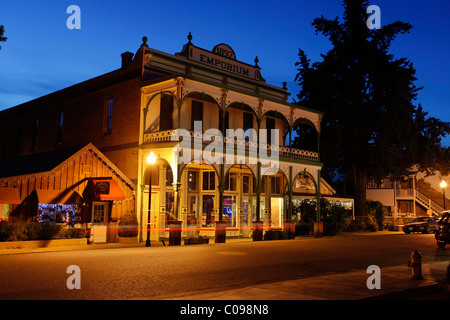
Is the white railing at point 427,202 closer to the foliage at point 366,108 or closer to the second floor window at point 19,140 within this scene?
the foliage at point 366,108

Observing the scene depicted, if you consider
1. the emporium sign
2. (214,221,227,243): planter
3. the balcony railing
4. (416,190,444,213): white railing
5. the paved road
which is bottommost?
the paved road

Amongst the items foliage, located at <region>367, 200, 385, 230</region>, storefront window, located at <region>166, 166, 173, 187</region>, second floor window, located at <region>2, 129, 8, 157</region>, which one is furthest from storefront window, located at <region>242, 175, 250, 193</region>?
second floor window, located at <region>2, 129, 8, 157</region>

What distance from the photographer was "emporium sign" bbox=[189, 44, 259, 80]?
27.9m

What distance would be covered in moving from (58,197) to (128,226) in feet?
11.5

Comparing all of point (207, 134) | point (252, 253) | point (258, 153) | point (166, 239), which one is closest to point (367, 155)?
point (258, 153)

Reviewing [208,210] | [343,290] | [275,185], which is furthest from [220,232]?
[343,290]

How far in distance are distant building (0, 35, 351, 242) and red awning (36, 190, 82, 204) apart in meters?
0.05

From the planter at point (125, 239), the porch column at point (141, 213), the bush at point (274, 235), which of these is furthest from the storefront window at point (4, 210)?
the bush at point (274, 235)

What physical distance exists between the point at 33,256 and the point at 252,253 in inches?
298

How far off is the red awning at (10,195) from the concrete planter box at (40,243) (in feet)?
11.7

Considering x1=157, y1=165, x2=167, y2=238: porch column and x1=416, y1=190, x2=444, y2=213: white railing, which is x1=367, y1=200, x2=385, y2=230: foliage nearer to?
x1=416, y1=190, x2=444, y2=213: white railing

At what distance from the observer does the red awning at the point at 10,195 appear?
20844mm

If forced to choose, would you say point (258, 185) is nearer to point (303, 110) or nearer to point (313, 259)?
point (303, 110)

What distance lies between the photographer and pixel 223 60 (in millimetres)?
29328
